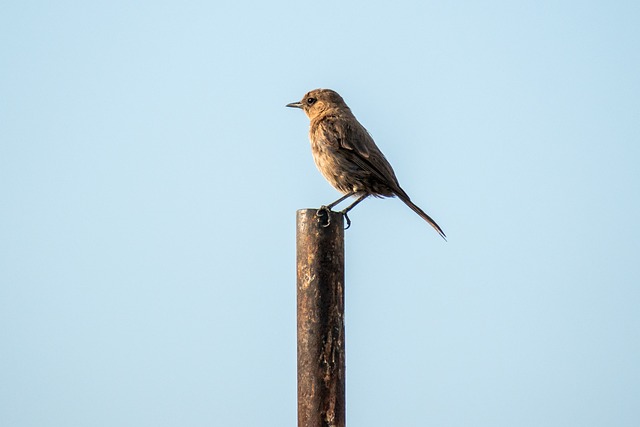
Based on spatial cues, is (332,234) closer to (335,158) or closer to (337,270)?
(337,270)

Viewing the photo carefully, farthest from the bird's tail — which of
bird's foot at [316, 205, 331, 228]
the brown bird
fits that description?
bird's foot at [316, 205, 331, 228]

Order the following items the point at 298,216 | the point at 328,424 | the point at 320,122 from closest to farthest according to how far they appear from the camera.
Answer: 1. the point at 328,424
2. the point at 298,216
3. the point at 320,122

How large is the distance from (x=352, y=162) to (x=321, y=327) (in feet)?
11.1

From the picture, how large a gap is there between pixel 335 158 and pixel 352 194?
0.41 meters

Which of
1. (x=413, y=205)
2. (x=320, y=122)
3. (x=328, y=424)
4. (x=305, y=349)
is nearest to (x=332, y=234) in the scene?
(x=305, y=349)

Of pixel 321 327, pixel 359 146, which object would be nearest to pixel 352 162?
pixel 359 146

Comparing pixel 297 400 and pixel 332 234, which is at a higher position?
pixel 332 234

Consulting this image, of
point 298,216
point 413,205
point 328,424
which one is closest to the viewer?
point 328,424

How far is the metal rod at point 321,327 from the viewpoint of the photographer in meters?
6.76

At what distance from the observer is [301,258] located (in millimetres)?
7008

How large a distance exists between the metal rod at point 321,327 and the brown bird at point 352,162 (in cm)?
256

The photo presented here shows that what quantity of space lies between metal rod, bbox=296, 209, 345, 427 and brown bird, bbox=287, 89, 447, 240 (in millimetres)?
2562

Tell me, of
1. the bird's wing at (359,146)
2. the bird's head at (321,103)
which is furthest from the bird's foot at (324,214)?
the bird's head at (321,103)

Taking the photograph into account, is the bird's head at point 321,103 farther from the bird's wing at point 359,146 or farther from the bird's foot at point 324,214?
the bird's foot at point 324,214
